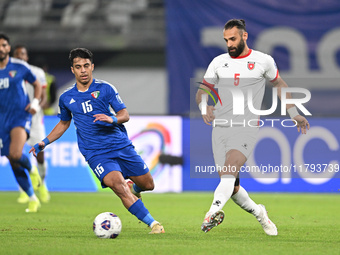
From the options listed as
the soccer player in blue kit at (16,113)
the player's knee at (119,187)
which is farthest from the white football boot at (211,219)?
the soccer player in blue kit at (16,113)

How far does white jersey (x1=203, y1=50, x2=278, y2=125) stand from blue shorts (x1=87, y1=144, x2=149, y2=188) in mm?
919

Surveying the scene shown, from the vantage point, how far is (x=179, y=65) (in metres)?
16.7

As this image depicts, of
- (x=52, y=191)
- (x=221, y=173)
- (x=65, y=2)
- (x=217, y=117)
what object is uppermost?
(x=65, y=2)

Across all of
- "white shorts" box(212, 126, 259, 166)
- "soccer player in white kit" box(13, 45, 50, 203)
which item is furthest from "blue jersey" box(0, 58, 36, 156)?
"white shorts" box(212, 126, 259, 166)

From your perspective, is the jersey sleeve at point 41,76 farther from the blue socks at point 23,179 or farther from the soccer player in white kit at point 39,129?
the blue socks at point 23,179

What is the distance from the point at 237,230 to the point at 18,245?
2.46 meters

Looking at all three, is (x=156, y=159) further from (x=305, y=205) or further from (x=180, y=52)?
(x=180, y=52)

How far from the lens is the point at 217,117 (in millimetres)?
7254

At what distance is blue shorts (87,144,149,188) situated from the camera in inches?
284

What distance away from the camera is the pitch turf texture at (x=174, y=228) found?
6.36 metres

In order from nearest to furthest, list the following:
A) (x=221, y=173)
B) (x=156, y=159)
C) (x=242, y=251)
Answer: (x=242, y=251) < (x=221, y=173) < (x=156, y=159)

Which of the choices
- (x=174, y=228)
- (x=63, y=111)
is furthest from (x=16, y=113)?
(x=174, y=228)

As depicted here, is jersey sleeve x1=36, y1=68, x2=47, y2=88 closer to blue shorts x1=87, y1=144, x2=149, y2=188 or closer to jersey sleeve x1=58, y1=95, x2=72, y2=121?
jersey sleeve x1=58, y1=95, x2=72, y2=121

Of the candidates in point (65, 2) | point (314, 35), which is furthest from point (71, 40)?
point (314, 35)
